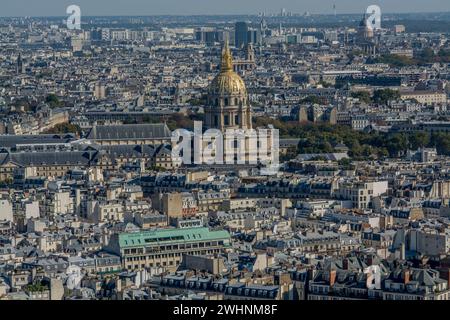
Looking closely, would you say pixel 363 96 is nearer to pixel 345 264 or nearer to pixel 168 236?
pixel 168 236

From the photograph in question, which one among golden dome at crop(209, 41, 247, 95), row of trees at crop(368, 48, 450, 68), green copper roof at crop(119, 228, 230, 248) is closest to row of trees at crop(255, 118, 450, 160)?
golden dome at crop(209, 41, 247, 95)

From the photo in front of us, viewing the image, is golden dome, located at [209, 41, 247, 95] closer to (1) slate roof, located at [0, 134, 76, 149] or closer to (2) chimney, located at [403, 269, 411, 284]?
(1) slate roof, located at [0, 134, 76, 149]

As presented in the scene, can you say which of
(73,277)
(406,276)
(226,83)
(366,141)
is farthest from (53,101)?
(406,276)

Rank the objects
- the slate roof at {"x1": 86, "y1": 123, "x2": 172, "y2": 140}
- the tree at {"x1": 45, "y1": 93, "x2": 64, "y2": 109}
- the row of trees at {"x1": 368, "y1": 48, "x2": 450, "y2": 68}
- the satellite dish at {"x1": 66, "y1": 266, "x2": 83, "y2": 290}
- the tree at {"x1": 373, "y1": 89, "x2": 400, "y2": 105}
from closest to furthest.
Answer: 1. the satellite dish at {"x1": 66, "y1": 266, "x2": 83, "y2": 290}
2. the slate roof at {"x1": 86, "y1": 123, "x2": 172, "y2": 140}
3. the tree at {"x1": 45, "y1": 93, "x2": 64, "y2": 109}
4. the tree at {"x1": 373, "y1": 89, "x2": 400, "y2": 105}
5. the row of trees at {"x1": 368, "y1": 48, "x2": 450, "y2": 68}

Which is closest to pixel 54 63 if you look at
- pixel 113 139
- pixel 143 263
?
pixel 113 139

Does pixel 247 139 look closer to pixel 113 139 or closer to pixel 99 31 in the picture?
pixel 113 139

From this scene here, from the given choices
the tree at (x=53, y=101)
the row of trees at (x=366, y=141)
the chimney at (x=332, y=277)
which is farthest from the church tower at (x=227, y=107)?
the chimney at (x=332, y=277)
